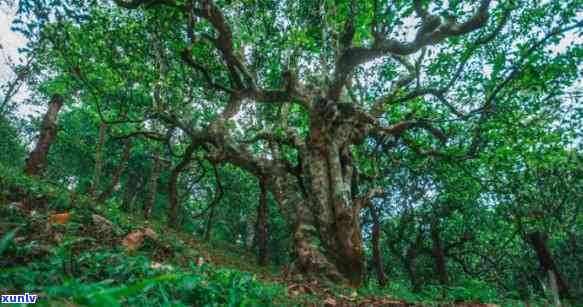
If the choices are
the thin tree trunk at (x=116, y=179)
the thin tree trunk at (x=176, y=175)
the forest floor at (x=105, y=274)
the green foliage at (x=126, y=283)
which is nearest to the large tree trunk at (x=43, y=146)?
the thin tree trunk at (x=116, y=179)

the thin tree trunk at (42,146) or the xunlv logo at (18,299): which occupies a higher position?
the thin tree trunk at (42,146)

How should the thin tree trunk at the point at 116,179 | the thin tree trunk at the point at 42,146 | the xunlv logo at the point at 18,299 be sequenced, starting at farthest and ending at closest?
the thin tree trunk at the point at 42,146, the thin tree trunk at the point at 116,179, the xunlv logo at the point at 18,299

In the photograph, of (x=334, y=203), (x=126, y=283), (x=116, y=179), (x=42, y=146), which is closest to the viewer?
(x=126, y=283)

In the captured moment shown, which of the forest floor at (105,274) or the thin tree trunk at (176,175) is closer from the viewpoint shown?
the forest floor at (105,274)

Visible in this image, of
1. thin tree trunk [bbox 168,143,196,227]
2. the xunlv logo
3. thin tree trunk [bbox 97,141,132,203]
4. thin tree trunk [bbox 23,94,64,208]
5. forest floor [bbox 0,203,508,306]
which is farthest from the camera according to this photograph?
thin tree trunk [bbox 23,94,64,208]

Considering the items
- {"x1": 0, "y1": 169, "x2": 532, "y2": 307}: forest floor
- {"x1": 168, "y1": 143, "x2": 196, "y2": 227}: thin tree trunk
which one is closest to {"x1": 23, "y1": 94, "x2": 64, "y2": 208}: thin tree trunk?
{"x1": 168, "y1": 143, "x2": 196, "y2": 227}: thin tree trunk

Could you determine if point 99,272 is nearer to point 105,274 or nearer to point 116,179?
point 105,274

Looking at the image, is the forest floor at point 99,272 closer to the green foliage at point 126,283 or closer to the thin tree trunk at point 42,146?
the green foliage at point 126,283

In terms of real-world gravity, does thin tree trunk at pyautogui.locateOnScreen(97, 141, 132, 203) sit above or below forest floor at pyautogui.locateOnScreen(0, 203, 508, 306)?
above

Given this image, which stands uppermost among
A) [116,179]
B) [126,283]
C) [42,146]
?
[42,146]

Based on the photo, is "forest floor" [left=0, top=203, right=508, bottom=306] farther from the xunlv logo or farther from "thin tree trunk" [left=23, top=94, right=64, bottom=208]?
"thin tree trunk" [left=23, top=94, right=64, bottom=208]

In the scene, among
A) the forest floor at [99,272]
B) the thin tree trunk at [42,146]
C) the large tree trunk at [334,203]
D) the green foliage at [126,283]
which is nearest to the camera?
the forest floor at [99,272]

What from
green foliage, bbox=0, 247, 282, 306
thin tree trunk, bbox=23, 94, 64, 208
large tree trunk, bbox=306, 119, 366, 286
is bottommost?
green foliage, bbox=0, 247, 282, 306

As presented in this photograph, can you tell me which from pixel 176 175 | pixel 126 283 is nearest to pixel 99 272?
pixel 126 283
